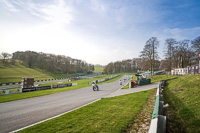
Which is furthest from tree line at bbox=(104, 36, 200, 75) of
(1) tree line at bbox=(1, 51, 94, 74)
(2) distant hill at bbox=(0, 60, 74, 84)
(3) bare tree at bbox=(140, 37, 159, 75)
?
(1) tree line at bbox=(1, 51, 94, 74)

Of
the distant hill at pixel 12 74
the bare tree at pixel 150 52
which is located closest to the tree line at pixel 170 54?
the bare tree at pixel 150 52

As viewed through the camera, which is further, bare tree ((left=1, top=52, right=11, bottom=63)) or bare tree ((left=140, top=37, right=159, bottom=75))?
bare tree ((left=1, top=52, right=11, bottom=63))

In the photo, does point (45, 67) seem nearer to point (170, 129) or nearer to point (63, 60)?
point (63, 60)

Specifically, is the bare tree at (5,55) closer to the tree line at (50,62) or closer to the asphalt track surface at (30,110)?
the tree line at (50,62)

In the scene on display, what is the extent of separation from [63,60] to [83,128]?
101 metres

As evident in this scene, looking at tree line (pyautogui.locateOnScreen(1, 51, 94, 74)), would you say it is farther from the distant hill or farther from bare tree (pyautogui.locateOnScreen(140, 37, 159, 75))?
bare tree (pyautogui.locateOnScreen(140, 37, 159, 75))

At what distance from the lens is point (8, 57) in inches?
2960

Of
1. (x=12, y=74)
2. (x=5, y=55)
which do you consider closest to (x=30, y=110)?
(x=12, y=74)

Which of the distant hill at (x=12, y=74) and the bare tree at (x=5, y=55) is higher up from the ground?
the bare tree at (x=5, y=55)

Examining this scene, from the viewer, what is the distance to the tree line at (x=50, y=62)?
89.6 metres

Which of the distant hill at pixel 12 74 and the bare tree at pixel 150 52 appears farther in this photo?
the distant hill at pixel 12 74

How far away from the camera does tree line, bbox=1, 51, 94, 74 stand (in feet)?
294

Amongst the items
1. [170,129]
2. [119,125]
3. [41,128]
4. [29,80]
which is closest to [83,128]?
[119,125]

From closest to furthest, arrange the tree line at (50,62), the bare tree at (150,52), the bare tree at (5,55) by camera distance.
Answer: the bare tree at (150,52)
the bare tree at (5,55)
the tree line at (50,62)
